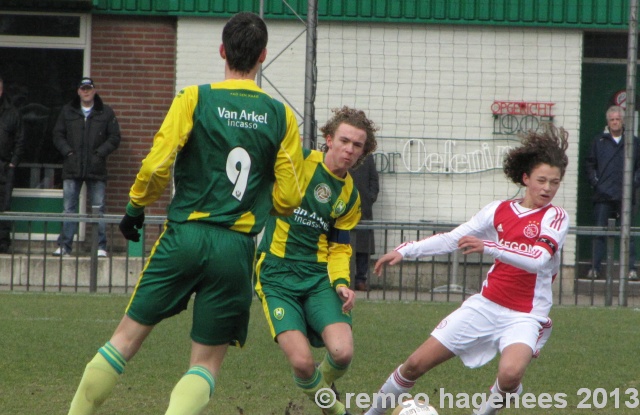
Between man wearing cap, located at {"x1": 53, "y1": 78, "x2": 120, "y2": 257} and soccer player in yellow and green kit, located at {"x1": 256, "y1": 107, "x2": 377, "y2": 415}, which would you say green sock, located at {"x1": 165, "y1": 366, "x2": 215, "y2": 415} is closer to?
soccer player in yellow and green kit, located at {"x1": 256, "y1": 107, "x2": 377, "y2": 415}

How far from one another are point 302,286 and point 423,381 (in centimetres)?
146

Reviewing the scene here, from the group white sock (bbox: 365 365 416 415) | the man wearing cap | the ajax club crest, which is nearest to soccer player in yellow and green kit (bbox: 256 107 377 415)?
white sock (bbox: 365 365 416 415)

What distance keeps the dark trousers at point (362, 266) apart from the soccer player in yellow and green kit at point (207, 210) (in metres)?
7.85

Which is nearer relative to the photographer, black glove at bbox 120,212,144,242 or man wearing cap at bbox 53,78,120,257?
black glove at bbox 120,212,144,242

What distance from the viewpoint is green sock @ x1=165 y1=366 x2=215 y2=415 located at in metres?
4.57

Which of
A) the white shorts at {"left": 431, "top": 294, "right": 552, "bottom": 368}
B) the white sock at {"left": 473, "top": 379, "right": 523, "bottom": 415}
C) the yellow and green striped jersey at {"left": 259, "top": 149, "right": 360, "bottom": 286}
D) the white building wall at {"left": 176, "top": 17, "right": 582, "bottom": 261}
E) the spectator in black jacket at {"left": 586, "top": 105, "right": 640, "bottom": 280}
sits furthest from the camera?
the white building wall at {"left": 176, "top": 17, "right": 582, "bottom": 261}

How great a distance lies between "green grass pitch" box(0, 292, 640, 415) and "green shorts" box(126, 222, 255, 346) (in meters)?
1.55

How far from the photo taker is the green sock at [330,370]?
632 cm

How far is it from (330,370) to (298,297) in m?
0.47

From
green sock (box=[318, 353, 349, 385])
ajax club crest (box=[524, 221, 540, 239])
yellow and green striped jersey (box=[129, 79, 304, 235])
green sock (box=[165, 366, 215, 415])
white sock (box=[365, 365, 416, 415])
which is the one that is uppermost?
yellow and green striped jersey (box=[129, 79, 304, 235])

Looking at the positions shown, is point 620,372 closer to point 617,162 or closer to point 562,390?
point 562,390

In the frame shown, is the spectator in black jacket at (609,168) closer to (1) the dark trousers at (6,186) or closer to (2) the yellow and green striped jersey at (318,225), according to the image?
(1) the dark trousers at (6,186)

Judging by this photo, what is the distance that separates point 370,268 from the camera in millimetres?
12828

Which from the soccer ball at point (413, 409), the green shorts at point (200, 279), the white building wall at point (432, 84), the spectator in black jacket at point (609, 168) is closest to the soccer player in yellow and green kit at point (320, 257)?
the soccer ball at point (413, 409)
